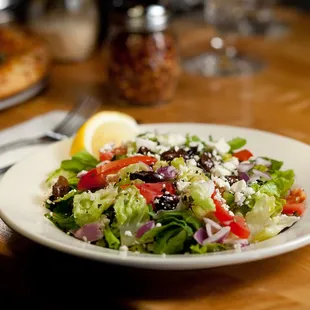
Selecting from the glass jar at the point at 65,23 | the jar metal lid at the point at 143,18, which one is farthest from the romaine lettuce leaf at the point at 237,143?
the glass jar at the point at 65,23

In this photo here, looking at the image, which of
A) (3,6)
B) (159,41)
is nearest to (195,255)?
(159,41)

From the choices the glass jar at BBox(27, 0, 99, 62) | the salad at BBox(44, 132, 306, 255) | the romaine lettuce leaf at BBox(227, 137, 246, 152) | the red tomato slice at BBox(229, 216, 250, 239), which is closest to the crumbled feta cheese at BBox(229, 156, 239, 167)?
the salad at BBox(44, 132, 306, 255)

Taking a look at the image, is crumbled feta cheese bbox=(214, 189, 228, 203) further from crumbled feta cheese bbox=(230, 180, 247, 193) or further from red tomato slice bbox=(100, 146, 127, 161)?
red tomato slice bbox=(100, 146, 127, 161)

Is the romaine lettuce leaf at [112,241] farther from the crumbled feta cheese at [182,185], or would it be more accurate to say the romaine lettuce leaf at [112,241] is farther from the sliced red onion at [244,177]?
the sliced red onion at [244,177]

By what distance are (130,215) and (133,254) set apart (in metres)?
0.08

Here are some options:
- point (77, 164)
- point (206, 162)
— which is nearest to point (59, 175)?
point (77, 164)

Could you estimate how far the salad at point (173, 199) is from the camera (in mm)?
1087

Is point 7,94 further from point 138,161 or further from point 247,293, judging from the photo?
point 247,293

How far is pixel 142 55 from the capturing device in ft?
6.25

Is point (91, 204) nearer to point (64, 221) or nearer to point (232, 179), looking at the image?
point (64, 221)

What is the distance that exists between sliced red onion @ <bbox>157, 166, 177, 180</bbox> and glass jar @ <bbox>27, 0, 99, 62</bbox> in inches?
47.4

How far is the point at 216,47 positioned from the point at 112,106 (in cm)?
59

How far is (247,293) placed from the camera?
1072 mm

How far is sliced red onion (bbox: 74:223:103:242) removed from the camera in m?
1.11
